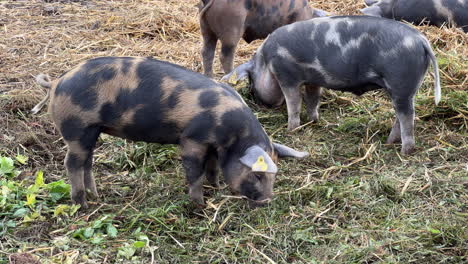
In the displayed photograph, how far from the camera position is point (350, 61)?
5.64m

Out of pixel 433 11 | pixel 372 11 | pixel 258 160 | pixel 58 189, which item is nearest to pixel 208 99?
pixel 258 160

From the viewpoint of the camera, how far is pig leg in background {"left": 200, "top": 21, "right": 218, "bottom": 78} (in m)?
7.15

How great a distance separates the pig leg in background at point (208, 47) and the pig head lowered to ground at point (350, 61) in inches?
35.1

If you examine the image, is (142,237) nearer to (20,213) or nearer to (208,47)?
(20,213)

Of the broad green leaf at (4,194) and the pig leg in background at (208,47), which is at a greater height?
the broad green leaf at (4,194)

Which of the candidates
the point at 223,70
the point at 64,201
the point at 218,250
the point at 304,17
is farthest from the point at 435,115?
the point at 64,201

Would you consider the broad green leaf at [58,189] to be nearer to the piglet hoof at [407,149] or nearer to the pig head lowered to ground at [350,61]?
the pig head lowered to ground at [350,61]

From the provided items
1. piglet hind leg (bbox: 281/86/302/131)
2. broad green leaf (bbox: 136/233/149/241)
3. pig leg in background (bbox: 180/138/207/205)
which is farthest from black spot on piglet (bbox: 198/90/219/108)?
piglet hind leg (bbox: 281/86/302/131)

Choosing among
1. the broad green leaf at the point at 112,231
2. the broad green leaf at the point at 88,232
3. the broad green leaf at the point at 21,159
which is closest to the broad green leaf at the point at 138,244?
the broad green leaf at the point at 112,231

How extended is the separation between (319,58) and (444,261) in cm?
227

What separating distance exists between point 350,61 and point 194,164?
1.70 meters

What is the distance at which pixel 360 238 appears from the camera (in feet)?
14.3

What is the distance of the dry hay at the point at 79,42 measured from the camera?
6.14 m

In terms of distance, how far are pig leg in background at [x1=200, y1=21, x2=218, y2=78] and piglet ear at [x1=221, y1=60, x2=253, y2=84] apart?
2.67ft
